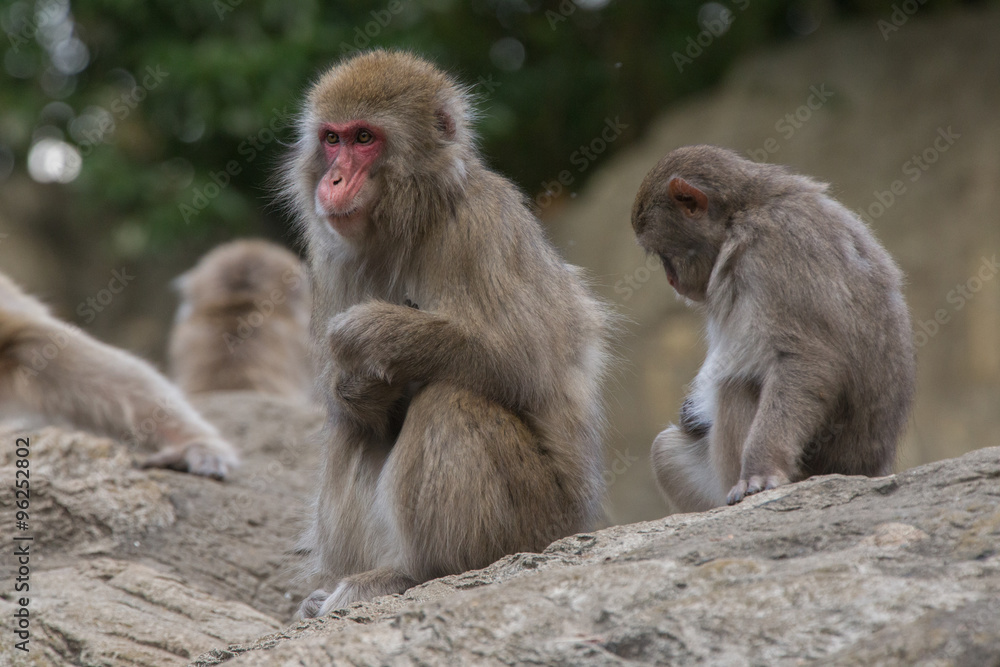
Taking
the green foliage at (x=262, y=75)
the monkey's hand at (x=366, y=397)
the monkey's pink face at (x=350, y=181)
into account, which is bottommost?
the monkey's hand at (x=366, y=397)

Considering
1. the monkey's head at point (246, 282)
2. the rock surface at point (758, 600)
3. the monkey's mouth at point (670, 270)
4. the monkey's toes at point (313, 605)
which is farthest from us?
the monkey's head at point (246, 282)

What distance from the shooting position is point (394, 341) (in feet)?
13.2

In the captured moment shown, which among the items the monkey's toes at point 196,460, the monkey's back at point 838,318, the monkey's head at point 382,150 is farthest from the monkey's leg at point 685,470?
the monkey's toes at point 196,460

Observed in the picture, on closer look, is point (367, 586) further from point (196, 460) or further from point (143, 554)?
point (196, 460)

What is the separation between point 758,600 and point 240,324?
24.2 ft

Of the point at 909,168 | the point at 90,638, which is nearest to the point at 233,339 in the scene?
the point at 90,638

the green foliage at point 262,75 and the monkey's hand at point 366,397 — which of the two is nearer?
the monkey's hand at point 366,397

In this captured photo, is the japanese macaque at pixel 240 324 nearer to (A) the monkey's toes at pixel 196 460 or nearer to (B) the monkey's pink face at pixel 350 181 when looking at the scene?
(A) the monkey's toes at pixel 196 460

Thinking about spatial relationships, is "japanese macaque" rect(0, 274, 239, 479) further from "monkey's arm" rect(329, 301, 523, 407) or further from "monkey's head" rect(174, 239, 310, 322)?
"monkey's head" rect(174, 239, 310, 322)

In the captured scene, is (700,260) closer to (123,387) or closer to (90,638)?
(90,638)

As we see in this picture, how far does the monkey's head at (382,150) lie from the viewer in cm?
420

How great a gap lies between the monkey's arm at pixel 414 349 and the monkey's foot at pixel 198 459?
2.37 meters

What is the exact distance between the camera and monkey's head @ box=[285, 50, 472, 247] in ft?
13.8

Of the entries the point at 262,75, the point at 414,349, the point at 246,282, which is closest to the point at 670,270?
the point at 414,349
